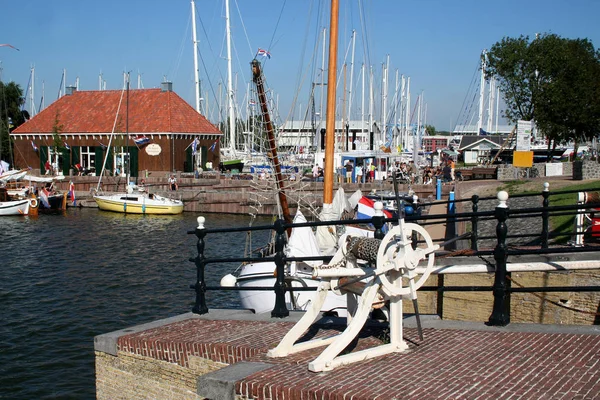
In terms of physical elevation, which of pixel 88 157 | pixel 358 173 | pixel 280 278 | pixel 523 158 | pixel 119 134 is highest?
pixel 119 134

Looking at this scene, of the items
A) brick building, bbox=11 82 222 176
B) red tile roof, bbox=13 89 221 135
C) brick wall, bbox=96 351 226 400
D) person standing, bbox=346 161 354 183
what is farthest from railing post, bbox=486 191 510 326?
red tile roof, bbox=13 89 221 135

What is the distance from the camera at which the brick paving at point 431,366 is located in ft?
15.5

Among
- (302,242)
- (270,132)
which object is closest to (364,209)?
(270,132)

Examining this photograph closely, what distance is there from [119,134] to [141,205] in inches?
602

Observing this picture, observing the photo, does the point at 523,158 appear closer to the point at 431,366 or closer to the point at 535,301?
the point at 535,301

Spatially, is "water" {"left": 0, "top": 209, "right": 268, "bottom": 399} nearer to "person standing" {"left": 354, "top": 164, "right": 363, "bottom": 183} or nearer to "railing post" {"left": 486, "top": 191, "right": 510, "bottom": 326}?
"railing post" {"left": 486, "top": 191, "right": 510, "bottom": 326}

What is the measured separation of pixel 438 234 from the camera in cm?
1964

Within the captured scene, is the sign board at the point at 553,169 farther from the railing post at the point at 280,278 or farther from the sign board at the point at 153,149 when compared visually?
the sign board at the point at 153,149

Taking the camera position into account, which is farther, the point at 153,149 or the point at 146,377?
the point at 153,149

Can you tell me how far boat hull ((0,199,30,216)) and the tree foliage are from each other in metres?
34.4

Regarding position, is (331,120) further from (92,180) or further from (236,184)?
(92,180)

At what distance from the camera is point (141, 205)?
45.7m

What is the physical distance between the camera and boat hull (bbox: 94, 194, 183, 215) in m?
45.4

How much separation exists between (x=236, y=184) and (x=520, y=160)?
24776mm
